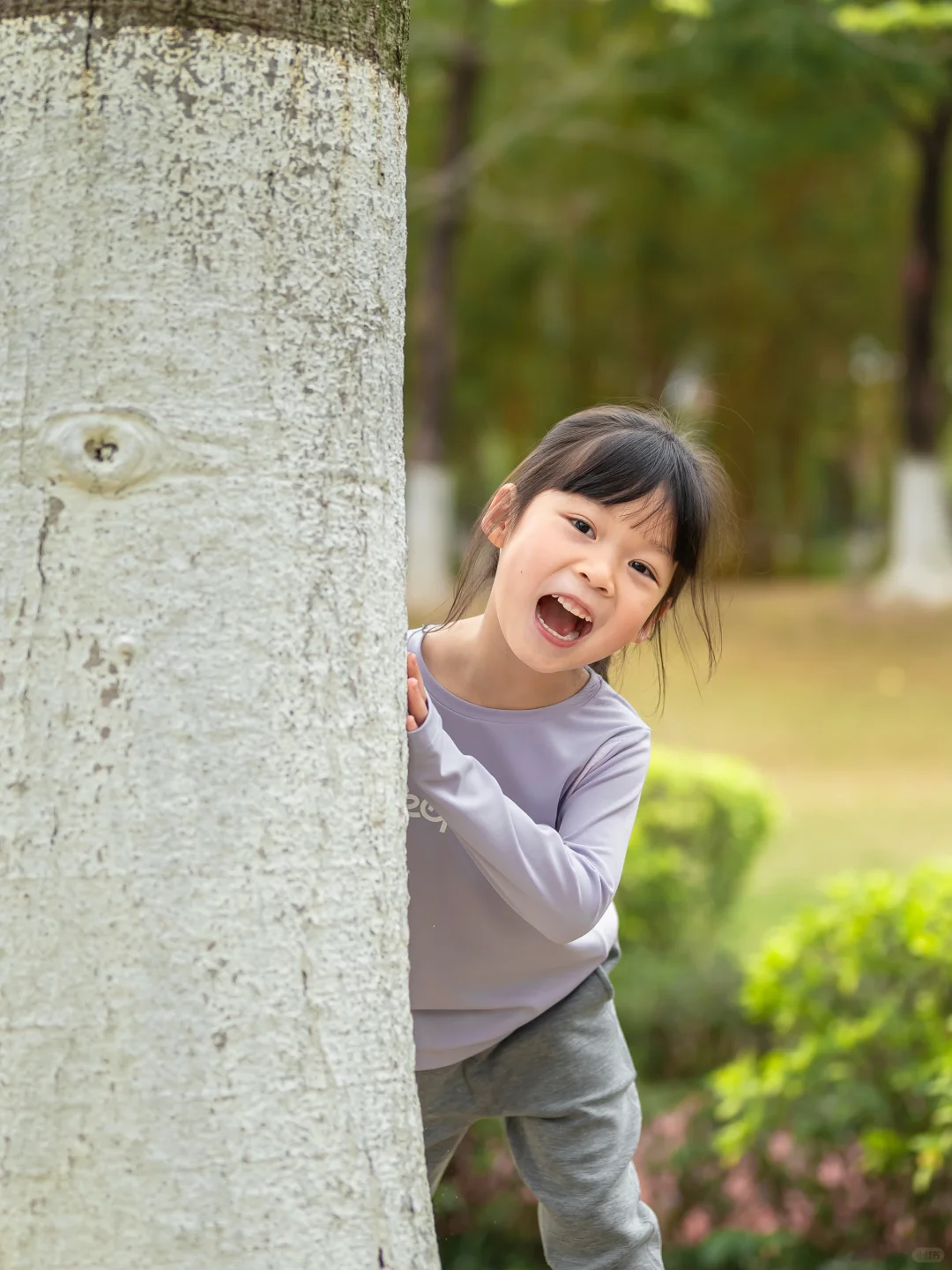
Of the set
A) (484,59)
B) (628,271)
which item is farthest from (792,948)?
(628,271)

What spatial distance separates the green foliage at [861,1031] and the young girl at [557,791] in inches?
62.9

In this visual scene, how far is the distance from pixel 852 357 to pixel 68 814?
81.6ft

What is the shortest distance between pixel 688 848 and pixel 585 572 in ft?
12.8

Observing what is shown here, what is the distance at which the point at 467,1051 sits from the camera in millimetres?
1938

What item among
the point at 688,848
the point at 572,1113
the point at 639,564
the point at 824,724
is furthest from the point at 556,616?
the point at 824,724

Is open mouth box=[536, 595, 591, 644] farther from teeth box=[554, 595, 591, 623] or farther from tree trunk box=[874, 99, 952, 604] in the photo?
tree trunk box=[874, 99, 952, 604]

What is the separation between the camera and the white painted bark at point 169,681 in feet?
4.12

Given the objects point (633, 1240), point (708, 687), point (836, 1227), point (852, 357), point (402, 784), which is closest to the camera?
point (402, 784)

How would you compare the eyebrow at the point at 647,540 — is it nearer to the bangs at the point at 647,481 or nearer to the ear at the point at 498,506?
the bangs at the point at 647,481

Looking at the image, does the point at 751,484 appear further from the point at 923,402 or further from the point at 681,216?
the point at 923,402

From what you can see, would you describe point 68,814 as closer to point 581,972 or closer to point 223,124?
point 223,124

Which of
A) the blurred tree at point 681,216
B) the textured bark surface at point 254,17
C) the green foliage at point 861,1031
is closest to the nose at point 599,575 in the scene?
the textured bark surface at point 254,17

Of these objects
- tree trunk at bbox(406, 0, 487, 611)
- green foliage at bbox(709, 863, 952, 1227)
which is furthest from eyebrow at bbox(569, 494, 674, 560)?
tree trunk at bbox(406, 0, 487, 611)

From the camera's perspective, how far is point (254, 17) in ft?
4.28
